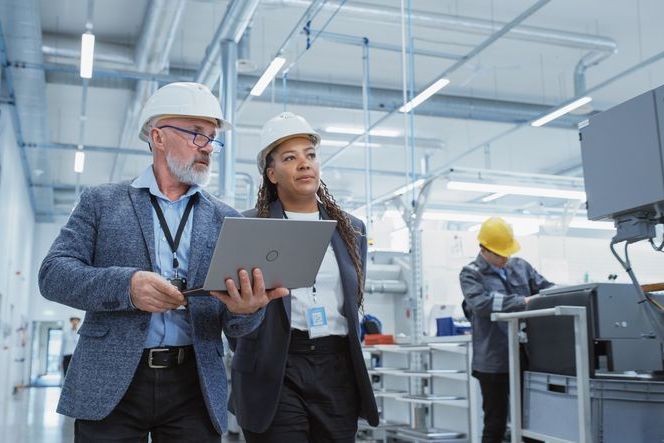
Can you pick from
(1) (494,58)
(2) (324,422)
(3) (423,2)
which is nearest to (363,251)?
(2) (324,422)

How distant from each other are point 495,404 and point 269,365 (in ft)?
7.44

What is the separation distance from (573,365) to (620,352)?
0.20 metres

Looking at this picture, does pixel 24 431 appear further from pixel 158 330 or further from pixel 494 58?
pixel 494 58

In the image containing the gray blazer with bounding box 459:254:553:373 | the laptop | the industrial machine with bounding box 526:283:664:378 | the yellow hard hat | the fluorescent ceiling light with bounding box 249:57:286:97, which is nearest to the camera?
the laptop

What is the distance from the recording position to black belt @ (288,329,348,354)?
1.93 metres

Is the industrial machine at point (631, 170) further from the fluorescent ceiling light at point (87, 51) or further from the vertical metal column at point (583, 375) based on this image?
the fluorescent ceiling light at point (87, 51)

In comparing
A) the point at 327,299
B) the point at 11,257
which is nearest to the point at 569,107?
the point at 327,299

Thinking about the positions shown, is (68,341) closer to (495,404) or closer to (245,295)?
(495,404)

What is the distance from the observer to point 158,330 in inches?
60.9

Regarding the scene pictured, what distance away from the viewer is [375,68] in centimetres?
Answer: 997

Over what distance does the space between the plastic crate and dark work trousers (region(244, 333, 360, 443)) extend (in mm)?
1162

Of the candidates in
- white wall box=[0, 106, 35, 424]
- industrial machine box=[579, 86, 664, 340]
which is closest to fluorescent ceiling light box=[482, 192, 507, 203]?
white wall box=[0, 106, 35, 424]

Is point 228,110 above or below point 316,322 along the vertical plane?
above

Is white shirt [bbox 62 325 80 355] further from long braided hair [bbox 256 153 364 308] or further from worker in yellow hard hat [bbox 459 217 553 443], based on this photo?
long braided hair [bbox 256 153 364 308]
